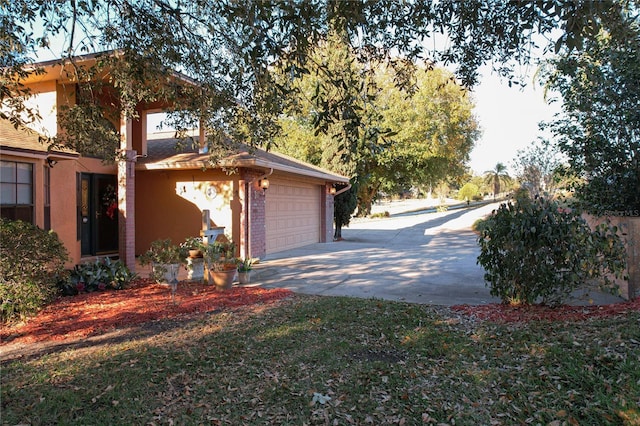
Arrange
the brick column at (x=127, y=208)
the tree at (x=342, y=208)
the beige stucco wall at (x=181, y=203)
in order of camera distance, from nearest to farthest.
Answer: the brick column at (x=127, y=208) → the beige stucco wall at (x=181, y=203) → the tree at (x=342, y=208)

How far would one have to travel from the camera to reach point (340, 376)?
156 inches

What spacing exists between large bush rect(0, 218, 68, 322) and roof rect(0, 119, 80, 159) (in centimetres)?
178

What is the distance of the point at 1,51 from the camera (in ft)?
16.6

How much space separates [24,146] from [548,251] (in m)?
8.90

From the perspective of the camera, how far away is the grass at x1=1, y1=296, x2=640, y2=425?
326cm

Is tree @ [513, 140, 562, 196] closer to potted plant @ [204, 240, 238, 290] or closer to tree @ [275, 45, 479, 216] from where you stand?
tree @ [275, 45, 479, 216]

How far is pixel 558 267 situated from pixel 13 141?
9.37m

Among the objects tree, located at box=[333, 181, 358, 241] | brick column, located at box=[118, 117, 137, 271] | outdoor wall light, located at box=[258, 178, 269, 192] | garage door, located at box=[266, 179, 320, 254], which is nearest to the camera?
brick column, located at box=[118, 117, 137, 271]

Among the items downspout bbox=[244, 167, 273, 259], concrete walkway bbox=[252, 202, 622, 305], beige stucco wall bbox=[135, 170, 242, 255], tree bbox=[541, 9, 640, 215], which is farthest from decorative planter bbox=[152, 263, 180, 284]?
tree bbox=[541, 9, 640, 215]

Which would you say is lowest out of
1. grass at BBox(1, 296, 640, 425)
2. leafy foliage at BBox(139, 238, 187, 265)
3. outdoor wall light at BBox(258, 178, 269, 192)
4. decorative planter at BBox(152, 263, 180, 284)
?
grass at BBox(1, 296, 640, 425)

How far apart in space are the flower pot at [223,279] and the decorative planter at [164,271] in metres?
0.84

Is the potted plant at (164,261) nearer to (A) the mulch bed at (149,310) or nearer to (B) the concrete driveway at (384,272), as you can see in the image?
(A) the mulch bed at (149,310)

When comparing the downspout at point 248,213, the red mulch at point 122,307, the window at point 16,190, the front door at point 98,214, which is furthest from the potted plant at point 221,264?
the front door at point 98,214

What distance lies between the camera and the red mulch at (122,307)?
17.4 ft
